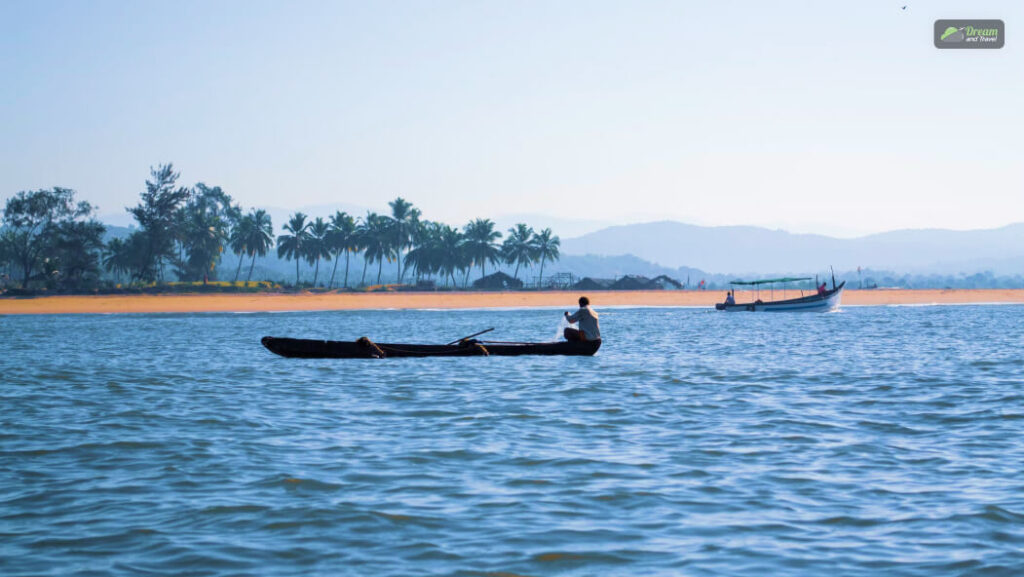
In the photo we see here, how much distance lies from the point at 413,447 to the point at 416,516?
3.73 metres

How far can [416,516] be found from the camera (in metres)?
8.68

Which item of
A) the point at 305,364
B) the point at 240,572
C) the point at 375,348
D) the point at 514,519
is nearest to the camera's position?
the point at 240,572

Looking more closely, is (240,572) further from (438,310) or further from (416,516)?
(438,310)

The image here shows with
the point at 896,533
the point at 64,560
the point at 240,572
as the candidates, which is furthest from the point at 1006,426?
the point at 64,560

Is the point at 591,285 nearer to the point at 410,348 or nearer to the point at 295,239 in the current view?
the point at 295,239

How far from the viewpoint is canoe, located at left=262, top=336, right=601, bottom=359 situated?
76.6 ft

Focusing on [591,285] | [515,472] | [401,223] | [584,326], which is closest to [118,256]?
[401,223]

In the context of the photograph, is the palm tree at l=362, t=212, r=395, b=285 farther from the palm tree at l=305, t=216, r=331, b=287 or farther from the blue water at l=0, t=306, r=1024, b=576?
the blue water at l=0, t=306, r=1024, b=576

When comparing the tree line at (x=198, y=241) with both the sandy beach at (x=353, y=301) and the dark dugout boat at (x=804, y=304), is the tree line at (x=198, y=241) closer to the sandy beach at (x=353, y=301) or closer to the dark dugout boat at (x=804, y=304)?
the sandy beach at (x=353, y=301)

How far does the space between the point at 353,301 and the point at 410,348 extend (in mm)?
62323

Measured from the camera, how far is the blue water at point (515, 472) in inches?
296

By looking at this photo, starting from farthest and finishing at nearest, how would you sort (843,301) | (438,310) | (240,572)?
(843,301) < (438,310) < (240,572)

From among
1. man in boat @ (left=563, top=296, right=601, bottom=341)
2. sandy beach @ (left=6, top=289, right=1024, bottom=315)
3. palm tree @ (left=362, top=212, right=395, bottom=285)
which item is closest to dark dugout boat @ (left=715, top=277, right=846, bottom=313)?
sandy beach @ (left=6, top=289, right=1024, bottom=315)

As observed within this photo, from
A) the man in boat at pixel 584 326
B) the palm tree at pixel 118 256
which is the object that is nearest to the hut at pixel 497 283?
Answer: the palm tree at pixel 118 256
